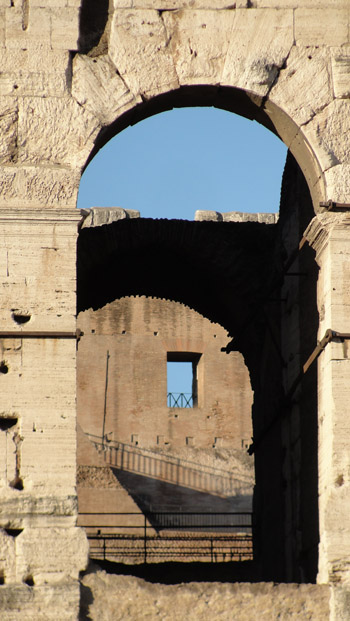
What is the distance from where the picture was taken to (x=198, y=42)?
8203 millimetres

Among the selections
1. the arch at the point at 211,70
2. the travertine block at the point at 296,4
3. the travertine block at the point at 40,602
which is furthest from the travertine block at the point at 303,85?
the travertine block at the point at 40,602

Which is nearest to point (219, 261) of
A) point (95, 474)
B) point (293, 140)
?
point (293, 140)

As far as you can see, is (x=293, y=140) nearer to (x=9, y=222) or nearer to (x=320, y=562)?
(x=9, y=222)

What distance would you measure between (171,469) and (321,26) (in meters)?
13.7

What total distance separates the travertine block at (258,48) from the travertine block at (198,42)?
6 cm

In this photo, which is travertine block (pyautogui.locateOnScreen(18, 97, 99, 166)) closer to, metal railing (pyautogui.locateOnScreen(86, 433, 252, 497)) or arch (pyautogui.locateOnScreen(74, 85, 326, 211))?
arch (pyautogui.locateOnScreen(74, 85, 326, 211))

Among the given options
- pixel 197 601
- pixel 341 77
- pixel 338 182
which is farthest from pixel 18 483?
pixel 341 77

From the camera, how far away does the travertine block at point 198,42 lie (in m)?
8.17

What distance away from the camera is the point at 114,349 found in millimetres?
21641

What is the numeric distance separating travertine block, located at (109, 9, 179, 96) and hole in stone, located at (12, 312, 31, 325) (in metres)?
1.65

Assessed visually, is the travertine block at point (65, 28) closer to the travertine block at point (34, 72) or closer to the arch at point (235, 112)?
the travertine block at point (34, 72)

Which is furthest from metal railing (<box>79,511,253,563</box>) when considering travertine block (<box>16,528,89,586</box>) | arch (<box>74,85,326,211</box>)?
travertine block (<box>16,528,89,586</box>)

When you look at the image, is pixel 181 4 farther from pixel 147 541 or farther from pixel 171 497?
pixel 171 497

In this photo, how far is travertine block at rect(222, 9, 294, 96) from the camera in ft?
26.8
